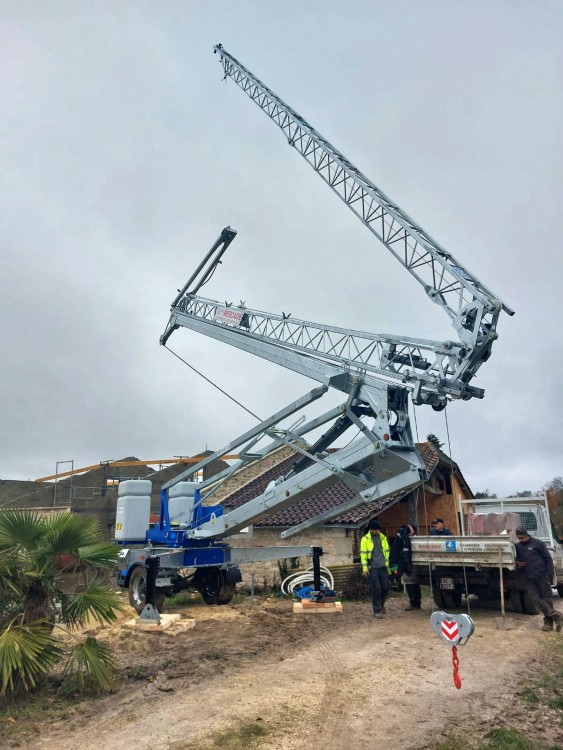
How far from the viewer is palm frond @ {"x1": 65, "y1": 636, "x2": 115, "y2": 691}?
6.83m

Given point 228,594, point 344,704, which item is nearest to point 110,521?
point 228,594

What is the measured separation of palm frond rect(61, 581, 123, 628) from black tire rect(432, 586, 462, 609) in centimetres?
739

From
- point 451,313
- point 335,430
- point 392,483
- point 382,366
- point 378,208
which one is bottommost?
point 392,483

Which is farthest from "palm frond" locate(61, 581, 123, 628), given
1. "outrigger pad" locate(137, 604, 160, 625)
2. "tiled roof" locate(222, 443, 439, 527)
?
"tiled roof" locate(222, 443, 439, 527)

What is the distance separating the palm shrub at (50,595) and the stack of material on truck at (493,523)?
444 inches

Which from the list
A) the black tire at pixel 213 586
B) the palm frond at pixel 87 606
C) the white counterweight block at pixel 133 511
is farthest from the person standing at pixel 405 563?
the palm frond at pixel 87 606

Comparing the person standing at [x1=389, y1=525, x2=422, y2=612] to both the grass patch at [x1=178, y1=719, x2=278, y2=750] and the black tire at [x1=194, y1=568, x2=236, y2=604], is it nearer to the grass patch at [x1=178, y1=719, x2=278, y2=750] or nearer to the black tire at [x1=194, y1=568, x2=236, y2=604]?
the black tire at [x1=194, y1=568, x2=236, y2=604]

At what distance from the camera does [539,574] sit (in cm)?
1021

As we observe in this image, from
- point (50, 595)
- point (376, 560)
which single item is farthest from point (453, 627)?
point (376, 560)

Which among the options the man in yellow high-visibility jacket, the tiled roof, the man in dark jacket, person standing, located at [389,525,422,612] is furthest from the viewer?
the tiled roof

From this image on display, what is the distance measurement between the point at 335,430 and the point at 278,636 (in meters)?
4.05

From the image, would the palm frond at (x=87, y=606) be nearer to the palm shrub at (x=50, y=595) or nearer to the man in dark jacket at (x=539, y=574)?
the palm shrub at (x=50, y=595)

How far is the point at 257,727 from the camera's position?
18.0 feet

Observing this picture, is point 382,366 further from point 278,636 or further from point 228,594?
point 228,594
